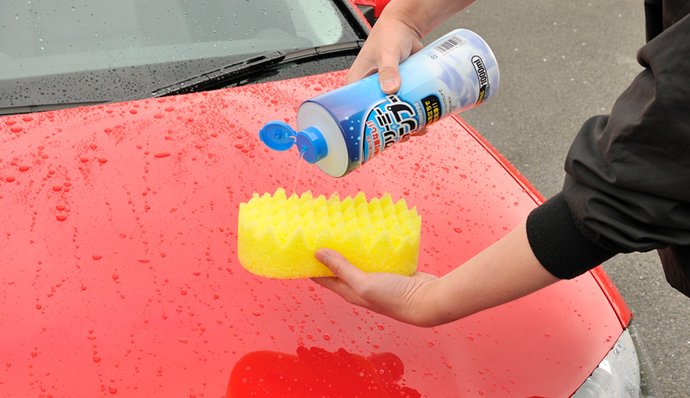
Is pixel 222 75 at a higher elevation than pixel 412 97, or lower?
lower

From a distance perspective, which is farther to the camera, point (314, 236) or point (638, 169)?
point (314, 236)

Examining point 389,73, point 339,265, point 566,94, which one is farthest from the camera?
point 566,94

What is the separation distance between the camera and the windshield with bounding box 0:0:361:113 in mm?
1733

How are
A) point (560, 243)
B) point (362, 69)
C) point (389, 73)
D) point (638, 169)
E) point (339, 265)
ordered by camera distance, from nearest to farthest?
→ point (638, 169) < point (560, 243) < point (339, 265) < point (389, 73) < point (362, 69)

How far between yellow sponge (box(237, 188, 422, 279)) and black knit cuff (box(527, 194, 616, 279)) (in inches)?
10.6

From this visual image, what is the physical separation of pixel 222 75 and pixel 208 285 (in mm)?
714

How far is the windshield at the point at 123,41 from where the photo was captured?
5.69 ft

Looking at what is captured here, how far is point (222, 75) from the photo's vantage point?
1.85m

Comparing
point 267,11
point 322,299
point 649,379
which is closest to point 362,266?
point 322,299

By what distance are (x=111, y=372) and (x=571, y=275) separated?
2.65 ft

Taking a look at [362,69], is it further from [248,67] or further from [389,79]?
[248,67]

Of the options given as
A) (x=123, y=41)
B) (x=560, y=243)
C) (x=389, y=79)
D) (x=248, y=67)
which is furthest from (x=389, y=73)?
(x=123, y=41)

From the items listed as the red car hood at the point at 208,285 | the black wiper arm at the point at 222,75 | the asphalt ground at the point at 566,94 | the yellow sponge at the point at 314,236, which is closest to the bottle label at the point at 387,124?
the yellow sponge at the point at 314,236

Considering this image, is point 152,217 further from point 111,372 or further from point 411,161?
point 411,161
